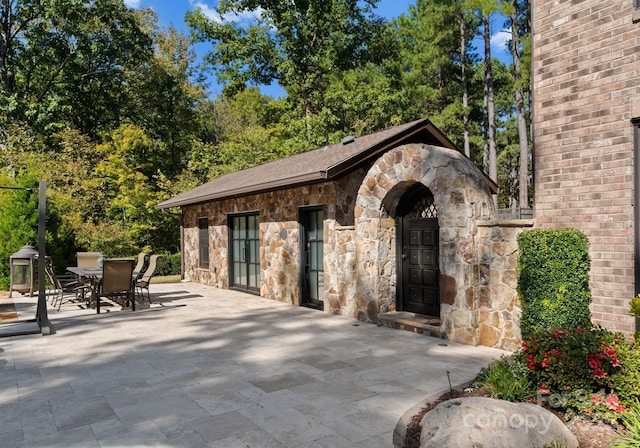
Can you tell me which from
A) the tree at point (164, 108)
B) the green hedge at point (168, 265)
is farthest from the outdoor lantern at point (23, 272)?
the tree at point (164, 108)

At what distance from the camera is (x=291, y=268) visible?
10.2 metres

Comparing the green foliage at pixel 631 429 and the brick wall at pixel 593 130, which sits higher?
the brick wall at pixel 593 130

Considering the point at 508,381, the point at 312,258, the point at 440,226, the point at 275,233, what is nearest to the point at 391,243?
the point at 440,226

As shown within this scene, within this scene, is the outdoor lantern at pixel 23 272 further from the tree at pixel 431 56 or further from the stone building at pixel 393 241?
the tree at pixel 431 56

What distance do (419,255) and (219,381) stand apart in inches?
166

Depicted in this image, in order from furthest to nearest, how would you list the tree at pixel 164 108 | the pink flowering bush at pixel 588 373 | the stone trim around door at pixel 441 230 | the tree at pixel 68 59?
1. the tree at pixel 164 108
2. the tree at pixel 68 59
3. the stone trim around door at pixel 441 230
4. the pink flowering bush at pixel 588 373

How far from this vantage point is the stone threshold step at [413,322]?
6.71m

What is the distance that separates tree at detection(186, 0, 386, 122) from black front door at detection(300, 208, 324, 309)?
1501 cm

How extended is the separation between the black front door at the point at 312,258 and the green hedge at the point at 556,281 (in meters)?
4.92

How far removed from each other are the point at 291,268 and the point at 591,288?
636 cm

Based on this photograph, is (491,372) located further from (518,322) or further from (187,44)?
(187,44)

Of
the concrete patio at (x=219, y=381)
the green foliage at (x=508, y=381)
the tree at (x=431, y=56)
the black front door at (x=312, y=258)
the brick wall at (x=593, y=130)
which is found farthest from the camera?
the tree at (x=431, y=56)

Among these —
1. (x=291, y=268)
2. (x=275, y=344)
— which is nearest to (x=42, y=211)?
(x=275, y=344)

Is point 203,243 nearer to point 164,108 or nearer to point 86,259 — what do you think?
point 86,259
